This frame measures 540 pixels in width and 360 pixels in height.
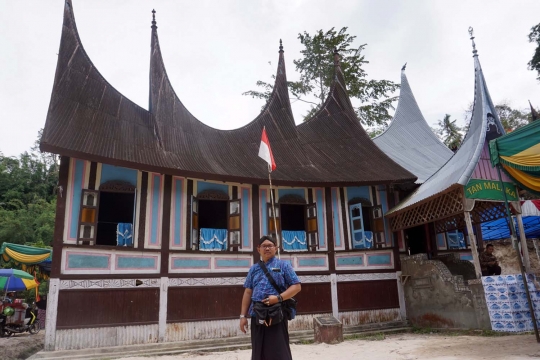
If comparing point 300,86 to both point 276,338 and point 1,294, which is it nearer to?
point 1,294

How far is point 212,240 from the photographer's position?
412 inches

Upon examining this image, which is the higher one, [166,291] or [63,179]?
[63,179]

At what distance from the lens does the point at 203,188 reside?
10641 mm

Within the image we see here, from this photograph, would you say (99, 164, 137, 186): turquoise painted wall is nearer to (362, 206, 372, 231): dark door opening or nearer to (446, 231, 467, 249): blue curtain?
(362, 206, 372, 231): dark door opening

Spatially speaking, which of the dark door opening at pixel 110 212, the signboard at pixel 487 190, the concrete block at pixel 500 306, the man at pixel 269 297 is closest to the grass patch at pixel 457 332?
the concrete block at pixel 500 306

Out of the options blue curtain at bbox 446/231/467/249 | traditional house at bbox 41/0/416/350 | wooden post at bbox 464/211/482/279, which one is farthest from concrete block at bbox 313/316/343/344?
blue curtain at bbox 446/231/467/249

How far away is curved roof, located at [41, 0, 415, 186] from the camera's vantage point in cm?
918

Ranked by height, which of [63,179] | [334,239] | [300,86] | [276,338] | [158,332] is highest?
[300,86]

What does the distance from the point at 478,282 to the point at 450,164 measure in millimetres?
3175

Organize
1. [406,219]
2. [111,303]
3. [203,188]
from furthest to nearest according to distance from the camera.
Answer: [406,219], [203,188], [111,303]

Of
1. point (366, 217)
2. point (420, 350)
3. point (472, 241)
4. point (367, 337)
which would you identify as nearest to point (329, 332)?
point (367, 337)

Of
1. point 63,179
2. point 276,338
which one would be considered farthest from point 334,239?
point 276,338

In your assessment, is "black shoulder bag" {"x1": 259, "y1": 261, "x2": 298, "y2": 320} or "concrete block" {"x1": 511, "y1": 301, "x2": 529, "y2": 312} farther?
"concrete block" {"x1": 511, "y1": 301, "x2": 529, "y2": 312}

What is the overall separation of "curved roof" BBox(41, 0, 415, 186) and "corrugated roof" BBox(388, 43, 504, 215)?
4.62 ft
